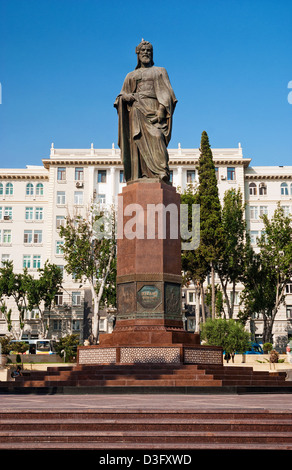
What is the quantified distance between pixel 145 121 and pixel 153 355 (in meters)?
6.45

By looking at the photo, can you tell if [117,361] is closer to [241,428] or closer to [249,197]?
[241,428]

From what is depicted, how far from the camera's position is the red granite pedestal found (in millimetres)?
12523

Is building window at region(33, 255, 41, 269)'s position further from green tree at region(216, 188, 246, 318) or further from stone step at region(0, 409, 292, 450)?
stone step at region(0, 409, 292, 450)

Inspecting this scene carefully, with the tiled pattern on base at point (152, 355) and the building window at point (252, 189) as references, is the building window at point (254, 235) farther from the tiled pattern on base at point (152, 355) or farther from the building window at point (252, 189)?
the tiled pattern on base at point (152, 355)

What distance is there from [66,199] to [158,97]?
45.4m

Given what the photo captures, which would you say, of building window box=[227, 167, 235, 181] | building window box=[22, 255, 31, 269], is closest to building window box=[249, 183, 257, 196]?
building window box=[227, 167, 235, 181]

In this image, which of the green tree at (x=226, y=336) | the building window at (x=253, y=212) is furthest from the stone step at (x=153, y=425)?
the building window at (x=253, y=212)

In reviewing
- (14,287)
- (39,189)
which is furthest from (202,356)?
(39,189)

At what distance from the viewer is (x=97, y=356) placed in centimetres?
1298

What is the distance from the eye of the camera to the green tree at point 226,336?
1341 inches

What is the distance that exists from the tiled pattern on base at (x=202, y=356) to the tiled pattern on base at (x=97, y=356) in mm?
1646

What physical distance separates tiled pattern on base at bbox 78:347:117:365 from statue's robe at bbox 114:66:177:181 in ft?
15.4

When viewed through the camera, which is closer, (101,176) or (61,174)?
(61,174)

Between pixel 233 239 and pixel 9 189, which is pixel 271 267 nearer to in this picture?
pixel 233 239
